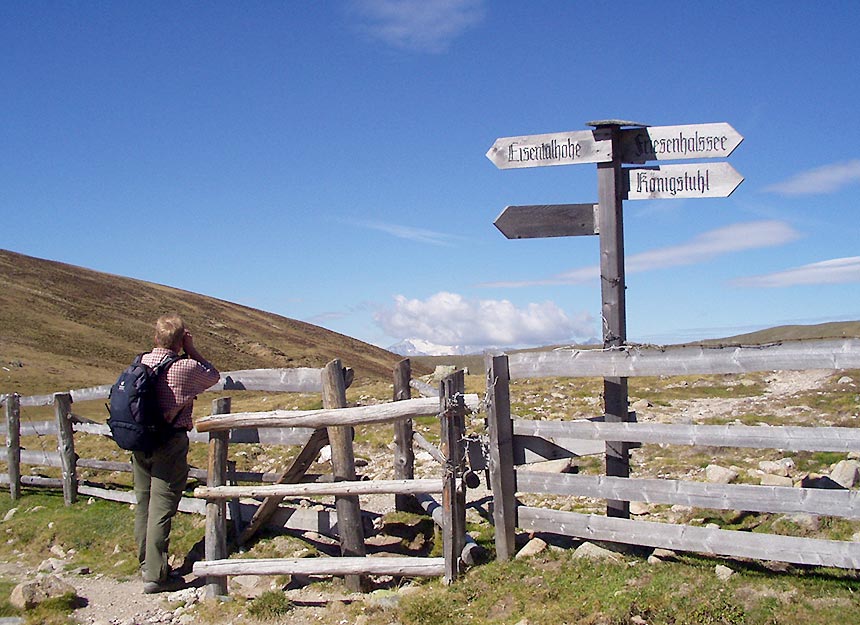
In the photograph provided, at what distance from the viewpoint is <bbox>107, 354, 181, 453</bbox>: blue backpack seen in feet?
24.0

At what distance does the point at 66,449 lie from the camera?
11.3 meters

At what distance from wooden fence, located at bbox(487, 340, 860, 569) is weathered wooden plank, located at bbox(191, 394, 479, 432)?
67cm

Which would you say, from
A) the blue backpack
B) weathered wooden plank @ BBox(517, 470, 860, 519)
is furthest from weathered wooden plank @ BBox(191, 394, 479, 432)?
weathered wooden plank @ BBox(517, 470, 860, 519)

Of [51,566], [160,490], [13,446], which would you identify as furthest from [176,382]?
[13,446]

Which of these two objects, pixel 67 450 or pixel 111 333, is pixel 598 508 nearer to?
pixel 67 450

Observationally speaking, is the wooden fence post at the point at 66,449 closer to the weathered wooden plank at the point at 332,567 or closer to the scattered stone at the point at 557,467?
the weathered wooden plank at the point at 332,567

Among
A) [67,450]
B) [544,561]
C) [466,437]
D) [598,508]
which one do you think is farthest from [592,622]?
[67,450]

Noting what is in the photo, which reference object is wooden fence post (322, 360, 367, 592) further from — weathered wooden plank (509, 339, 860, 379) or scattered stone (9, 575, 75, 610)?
scattered stone (9, 575, 75, 610)

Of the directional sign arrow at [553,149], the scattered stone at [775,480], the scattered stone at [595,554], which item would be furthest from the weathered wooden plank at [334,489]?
the scattered stone at [775,480]

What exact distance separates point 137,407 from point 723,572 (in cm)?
564

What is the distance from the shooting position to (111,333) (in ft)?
219

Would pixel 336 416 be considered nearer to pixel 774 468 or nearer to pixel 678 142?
pixel 678 142

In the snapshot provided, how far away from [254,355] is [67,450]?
6766 cm

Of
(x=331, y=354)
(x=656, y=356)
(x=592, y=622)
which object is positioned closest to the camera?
(x=592, y=622)
